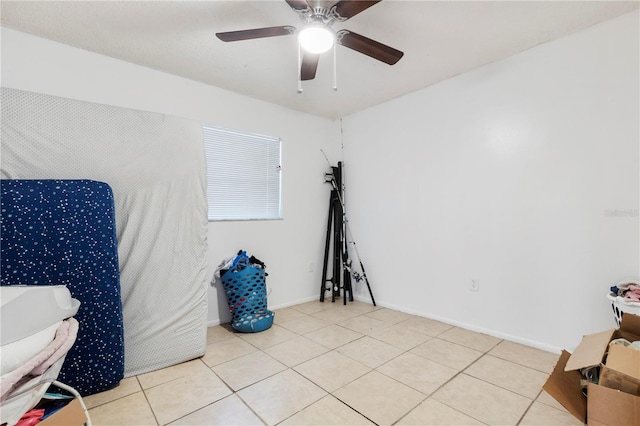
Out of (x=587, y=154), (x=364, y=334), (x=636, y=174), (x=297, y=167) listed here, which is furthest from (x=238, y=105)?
(x=636, y=174)

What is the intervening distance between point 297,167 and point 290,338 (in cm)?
192

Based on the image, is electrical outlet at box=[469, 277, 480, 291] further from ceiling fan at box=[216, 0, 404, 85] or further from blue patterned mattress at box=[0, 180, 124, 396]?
blue patterned mattress at box=[0, 180, 124, 396]

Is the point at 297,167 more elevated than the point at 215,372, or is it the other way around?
the point at 297,167

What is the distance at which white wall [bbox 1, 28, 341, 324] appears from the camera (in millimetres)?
2109

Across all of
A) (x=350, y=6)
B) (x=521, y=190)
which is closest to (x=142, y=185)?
(x=350, y=6)

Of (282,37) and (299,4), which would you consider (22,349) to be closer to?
(299,4)

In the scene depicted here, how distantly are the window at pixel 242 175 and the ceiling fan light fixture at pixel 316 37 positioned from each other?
1.58 metres

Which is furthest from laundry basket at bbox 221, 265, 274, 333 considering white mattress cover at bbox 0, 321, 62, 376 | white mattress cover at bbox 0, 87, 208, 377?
white mattress cover at bbox 0, 321, 62, 376

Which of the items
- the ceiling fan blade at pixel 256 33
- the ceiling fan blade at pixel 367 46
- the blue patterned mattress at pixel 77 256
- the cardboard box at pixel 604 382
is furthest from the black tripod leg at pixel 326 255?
the cardboard box at pixel 604 382

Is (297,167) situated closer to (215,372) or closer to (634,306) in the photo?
(215,372)

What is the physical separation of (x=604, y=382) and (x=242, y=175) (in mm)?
2995

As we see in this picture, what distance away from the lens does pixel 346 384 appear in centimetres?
184

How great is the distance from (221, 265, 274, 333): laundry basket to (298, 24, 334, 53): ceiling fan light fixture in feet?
6.29

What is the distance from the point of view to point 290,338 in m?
2.55
